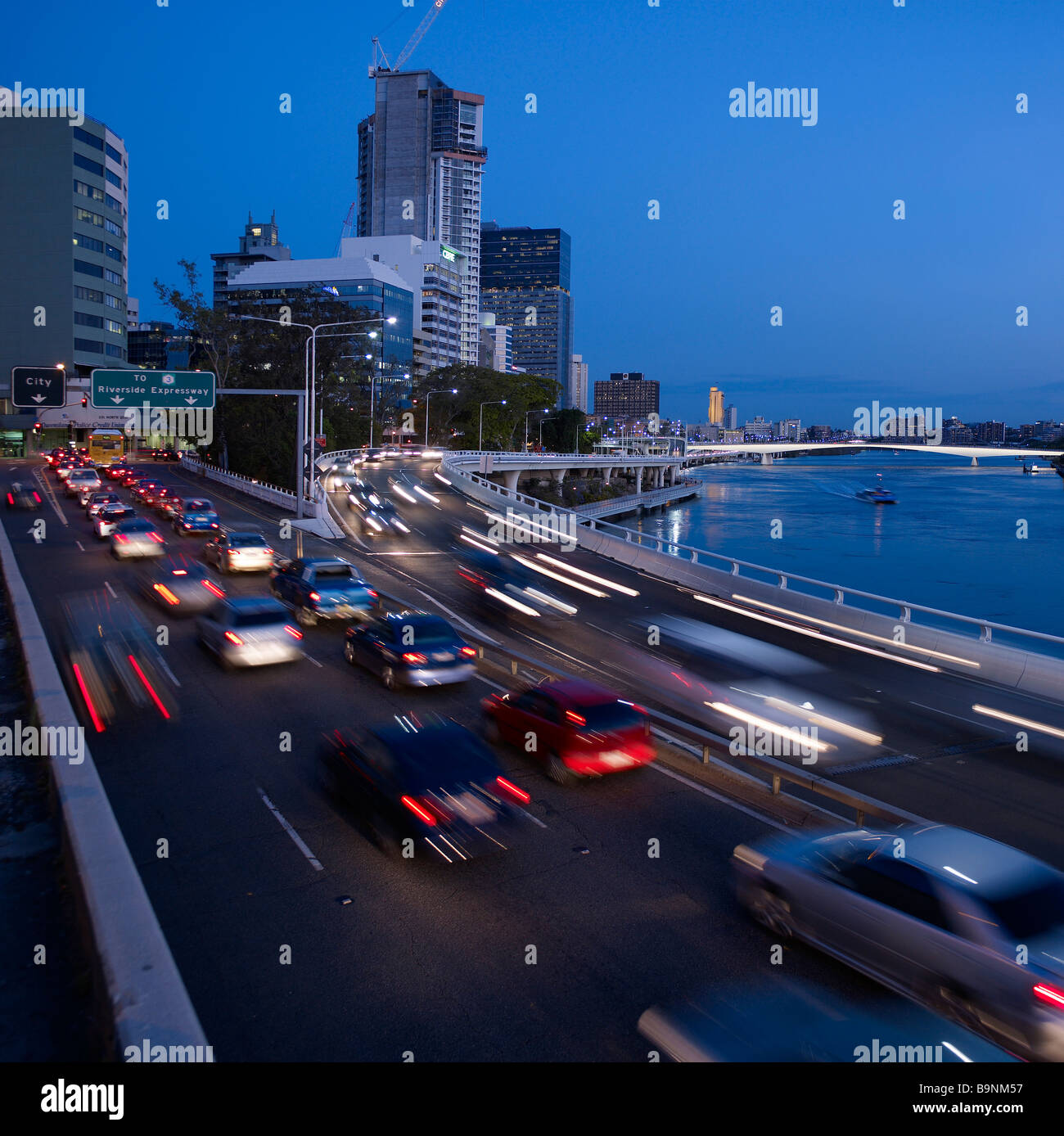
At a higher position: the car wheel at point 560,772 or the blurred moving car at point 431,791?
the blurred moving car at point 431,791

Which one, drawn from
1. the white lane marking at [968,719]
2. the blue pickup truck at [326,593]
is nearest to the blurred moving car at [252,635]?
the blue pickup truck at [326,593]

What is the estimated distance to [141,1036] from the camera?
547 centimetres

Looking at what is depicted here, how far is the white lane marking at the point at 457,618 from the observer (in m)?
Result: 21.2

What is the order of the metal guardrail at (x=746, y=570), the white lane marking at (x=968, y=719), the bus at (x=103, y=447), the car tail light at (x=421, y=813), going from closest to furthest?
the car tail light at (x=421, y=813)
the white lane marking at (x=968, y=719)
the metal guardrail at (x=746, y=570)
the bus at (x=103, y=447)

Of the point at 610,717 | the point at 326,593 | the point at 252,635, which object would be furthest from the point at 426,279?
the point at 610,717

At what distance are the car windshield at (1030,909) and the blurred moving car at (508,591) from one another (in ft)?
56.6

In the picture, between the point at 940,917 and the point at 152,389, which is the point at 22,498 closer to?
the point at 152,389

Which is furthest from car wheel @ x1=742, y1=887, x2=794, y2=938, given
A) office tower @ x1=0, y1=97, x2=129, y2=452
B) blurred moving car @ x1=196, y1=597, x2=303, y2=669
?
office tower @ x1=0, y1=97, x2=129, y2=452

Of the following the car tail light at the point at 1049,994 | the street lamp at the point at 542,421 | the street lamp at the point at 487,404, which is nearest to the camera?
the car tail light at the point at 1049,994

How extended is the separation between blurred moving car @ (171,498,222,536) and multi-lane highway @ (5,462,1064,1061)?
20.8 m

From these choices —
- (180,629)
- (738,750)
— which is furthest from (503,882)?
(180,629)

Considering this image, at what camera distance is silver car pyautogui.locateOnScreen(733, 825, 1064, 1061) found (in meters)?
6.28

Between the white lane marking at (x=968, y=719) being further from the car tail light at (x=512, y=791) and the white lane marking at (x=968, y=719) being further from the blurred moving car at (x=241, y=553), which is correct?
the blurred moving car at (x=241, y=553)
